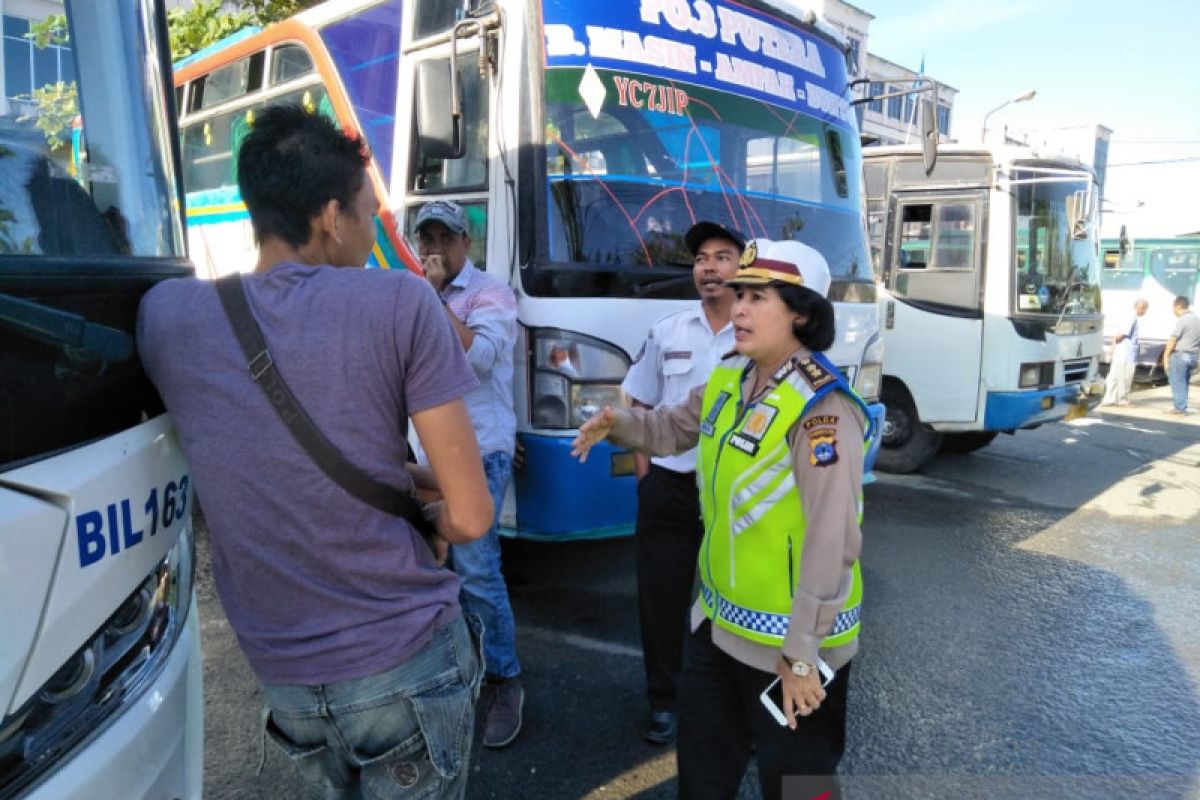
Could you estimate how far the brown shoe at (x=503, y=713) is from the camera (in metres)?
3.10

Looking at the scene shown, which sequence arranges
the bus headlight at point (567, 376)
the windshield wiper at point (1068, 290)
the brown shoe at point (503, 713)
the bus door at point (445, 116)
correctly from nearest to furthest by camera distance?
the brown shoe at point (503, 713)
the bus headlight at point (567, 376)
the bus door at point (445, 116)
the windshield wiper at point (1068, 290)

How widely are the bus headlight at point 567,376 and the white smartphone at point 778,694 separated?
6.08ft

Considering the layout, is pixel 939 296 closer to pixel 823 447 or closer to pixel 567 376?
pixel 567 376

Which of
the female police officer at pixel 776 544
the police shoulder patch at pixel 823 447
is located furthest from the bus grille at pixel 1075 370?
the police shoulder patch at pixel 823 447

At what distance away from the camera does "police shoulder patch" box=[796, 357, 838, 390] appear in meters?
1.96

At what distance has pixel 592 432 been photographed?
7.80 feet

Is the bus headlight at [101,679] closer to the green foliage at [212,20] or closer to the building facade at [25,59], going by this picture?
the building facade at [25,59]

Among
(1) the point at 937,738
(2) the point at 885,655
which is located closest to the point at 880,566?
(2) the point at 885,655

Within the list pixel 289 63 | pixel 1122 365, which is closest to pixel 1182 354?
pixel 1122 365

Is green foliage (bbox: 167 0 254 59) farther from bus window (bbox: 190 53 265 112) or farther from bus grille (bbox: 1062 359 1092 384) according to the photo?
bus grille (bbox: 1062 359 1092 384)

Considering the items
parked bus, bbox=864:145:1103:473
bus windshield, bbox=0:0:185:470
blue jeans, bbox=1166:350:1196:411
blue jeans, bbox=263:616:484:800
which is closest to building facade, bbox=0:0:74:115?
bus windshield, bbox=0:0:185:470

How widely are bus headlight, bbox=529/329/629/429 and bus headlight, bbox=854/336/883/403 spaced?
1.73m

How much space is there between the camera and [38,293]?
1.38 metres

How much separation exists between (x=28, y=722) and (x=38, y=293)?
661 mm
